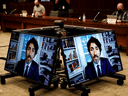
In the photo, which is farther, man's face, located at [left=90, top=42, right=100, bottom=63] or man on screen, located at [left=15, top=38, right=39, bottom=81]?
man's face, located at [left=90, top=42, right=100, bottom=63]

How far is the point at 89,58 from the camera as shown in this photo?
8.11 feet

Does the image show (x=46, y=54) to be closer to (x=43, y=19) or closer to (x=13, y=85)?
(x=13, y=85)

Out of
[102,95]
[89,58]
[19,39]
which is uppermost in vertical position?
[19,39]

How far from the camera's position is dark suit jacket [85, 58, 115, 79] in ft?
7.90

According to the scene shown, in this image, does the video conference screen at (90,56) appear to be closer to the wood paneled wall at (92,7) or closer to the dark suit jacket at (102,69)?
the dark suit jacket at (102,69)

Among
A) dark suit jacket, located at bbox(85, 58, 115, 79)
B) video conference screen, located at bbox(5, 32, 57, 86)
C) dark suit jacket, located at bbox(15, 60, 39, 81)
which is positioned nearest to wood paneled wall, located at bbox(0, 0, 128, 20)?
dark suit jacket, located at bbox(85, 58, 115, 79)

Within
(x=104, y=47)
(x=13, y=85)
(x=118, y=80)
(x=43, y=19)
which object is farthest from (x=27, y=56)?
(x=43, y=19)

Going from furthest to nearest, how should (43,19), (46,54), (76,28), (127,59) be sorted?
(43,19)
(127,59)
(76,28)
(46,54)

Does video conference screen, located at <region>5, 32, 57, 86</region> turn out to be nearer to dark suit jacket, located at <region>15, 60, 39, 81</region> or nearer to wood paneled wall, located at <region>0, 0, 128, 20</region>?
dark suit jacket, located at <region>15, 60, 39, 81</region>

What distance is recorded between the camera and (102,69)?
8.54 feet

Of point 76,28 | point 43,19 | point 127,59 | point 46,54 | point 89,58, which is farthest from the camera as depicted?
point 43,19

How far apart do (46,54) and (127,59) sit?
8.07 feet

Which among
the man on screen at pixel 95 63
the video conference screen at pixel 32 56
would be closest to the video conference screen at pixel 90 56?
the man on screen at pixel 95 63

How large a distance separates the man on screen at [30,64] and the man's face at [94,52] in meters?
0.70
